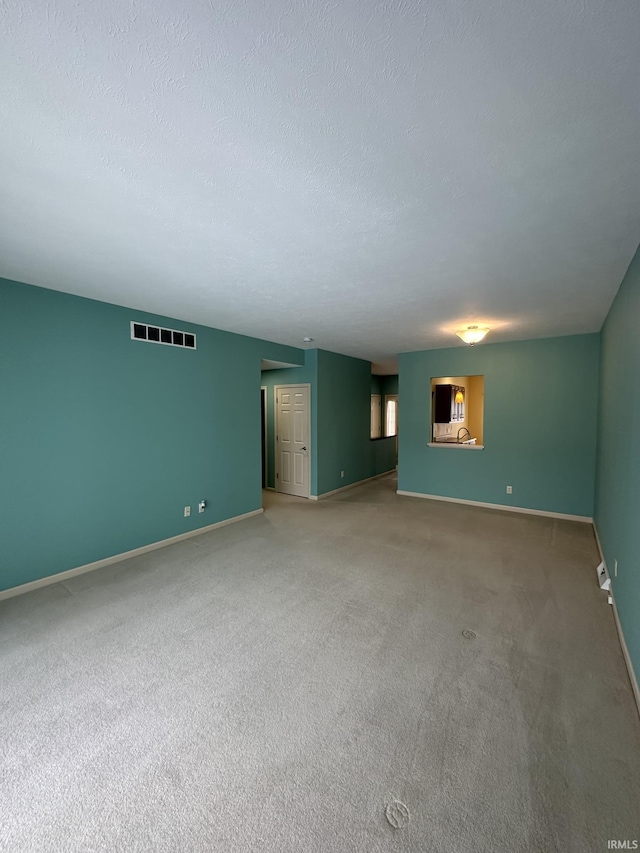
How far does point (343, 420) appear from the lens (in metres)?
6.86

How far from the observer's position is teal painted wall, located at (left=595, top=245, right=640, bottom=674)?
7.13 feet

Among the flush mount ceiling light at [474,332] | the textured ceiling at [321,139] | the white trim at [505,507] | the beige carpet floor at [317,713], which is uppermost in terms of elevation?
the textured ceiling at [321,139]

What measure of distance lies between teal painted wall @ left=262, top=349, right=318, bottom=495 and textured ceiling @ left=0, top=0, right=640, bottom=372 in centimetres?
335

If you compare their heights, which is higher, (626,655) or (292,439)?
(292,439)

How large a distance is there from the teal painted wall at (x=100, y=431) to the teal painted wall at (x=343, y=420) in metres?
1.77

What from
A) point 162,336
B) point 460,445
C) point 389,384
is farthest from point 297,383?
point 389,384

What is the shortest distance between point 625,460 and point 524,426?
307cm

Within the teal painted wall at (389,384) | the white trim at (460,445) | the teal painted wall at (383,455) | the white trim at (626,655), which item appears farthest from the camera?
the teal painted wall at (389,384)

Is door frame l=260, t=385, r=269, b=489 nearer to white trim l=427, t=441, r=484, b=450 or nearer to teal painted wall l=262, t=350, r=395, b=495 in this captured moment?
teal painted wall l=262, t=350, r=395, b=495

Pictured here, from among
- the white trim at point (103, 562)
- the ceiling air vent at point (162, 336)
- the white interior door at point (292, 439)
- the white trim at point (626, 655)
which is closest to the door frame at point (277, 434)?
the white interior door at point (292, 439)

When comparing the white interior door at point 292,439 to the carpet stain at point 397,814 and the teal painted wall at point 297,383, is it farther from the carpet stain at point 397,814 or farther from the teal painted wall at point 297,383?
the carpet stain at point 397,814

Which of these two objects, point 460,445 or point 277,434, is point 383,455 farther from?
point 277,434

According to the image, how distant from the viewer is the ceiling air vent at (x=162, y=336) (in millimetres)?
3906

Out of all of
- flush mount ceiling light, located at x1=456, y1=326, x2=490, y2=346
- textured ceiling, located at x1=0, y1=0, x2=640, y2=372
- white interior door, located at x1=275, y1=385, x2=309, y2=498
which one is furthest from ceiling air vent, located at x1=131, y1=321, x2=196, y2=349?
flush mount ceiling light, located at x1=456, y1=326, x2=490, y2=346
